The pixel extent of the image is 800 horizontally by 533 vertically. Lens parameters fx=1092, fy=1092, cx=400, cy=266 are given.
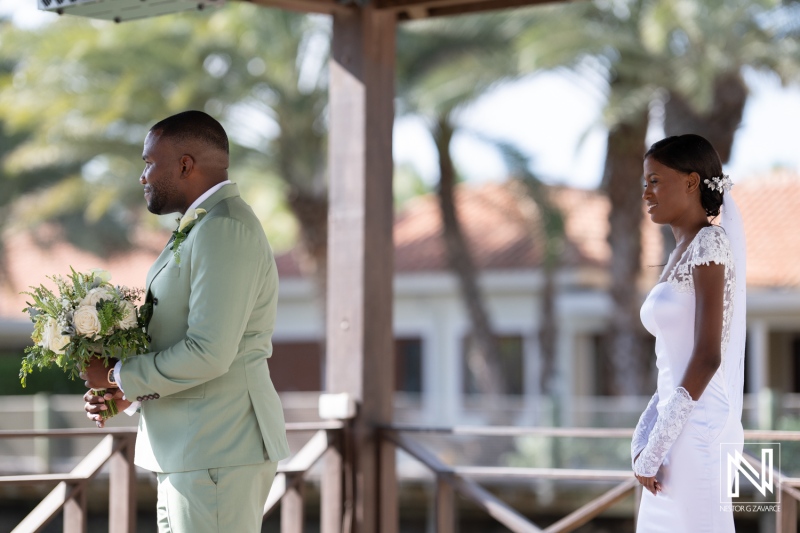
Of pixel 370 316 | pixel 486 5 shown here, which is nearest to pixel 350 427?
pixel 370 316

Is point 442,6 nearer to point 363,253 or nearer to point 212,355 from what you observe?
point 363,253

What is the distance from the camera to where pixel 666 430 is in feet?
10.7

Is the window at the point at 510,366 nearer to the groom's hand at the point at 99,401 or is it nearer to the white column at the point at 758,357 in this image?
the white column at the point at 758,357

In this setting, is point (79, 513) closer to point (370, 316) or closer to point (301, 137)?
point (370, 316)

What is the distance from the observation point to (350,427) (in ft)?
17.7

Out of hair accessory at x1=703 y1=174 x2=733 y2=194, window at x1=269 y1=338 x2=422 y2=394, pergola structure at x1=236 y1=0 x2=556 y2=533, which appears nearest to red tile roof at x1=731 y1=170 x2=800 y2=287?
window at x1=269 y1=338 x2=422 y2=394

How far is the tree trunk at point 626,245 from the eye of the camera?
53.5ft

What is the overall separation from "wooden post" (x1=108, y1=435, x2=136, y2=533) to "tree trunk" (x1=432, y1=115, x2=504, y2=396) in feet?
43.9

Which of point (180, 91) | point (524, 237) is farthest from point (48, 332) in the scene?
point (524, 237)

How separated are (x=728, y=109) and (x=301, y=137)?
6.27 metres

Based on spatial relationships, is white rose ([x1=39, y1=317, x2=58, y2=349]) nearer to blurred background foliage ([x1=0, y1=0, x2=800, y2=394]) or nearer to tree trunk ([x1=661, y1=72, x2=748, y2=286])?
blurred background foliage ([x1=0, y1=0, x2=800, y2=394])

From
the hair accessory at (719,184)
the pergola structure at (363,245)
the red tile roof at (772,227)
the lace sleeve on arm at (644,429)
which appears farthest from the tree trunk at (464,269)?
the lace sleeve on arm at (644,429)

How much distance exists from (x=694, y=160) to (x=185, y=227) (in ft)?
5.24

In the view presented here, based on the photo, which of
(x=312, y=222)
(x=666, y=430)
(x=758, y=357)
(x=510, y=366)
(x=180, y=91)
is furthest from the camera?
(x=510, y=366)
